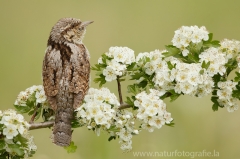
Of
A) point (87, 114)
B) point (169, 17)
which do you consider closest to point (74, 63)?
point (87, 114)

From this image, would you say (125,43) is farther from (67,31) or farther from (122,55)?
(122,55)

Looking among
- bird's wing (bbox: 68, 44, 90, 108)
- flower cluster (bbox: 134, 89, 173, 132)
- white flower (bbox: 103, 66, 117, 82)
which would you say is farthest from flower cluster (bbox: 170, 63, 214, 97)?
bird's wing (bbox: 68, 44, 90, 108)

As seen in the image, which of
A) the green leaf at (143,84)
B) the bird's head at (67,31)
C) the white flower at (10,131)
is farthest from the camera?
the bird's head at (67,31)

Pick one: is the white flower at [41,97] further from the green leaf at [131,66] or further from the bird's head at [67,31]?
the green leaf at [131,66]

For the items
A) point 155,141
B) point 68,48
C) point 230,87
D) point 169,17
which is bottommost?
point 155,141

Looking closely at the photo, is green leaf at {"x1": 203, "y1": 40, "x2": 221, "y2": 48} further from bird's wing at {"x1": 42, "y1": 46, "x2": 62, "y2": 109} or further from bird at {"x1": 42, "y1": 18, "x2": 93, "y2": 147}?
bird's wing at {"x1": 42, "y1": 46, "x2": 62, "y2": 109}

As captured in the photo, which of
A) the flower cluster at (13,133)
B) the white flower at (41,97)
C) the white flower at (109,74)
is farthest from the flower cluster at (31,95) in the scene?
the white flower at (109,74)

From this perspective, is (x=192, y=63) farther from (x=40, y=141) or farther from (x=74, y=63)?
(x=40, y=141)
